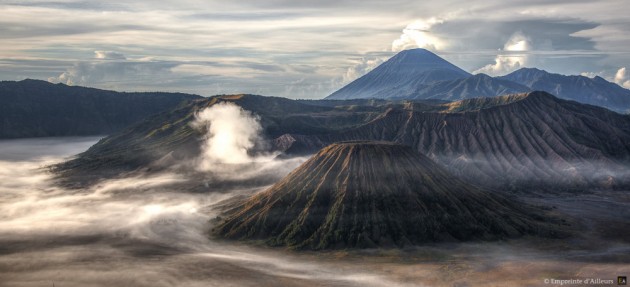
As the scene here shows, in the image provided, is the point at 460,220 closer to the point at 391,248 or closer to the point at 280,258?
the point at 391,248

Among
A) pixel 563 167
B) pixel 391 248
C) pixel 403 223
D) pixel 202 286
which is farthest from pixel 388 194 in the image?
pixel 563 167

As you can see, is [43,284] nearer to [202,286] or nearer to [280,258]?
[202,286]

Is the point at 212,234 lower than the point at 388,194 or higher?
lower

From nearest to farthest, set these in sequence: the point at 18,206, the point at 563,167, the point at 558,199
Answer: the point at 18,206, the point at 558,199, the point at 563,167

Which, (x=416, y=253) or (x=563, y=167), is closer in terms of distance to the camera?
(x=416, y=253)

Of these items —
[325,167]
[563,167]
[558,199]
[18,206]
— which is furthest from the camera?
[563,167]

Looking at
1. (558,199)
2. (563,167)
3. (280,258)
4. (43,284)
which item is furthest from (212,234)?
(563,167)
